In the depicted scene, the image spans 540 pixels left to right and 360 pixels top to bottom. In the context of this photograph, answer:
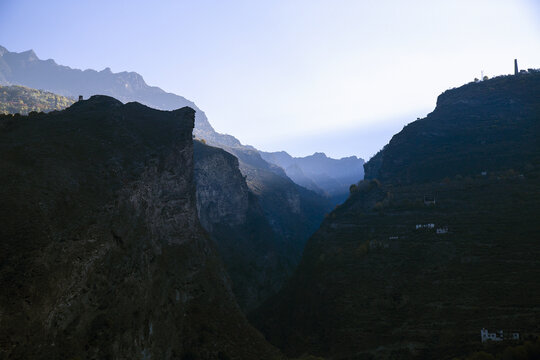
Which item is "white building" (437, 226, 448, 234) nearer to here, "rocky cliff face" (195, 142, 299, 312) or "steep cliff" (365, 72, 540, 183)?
"steep cliff" (365, 72, 540, 183)

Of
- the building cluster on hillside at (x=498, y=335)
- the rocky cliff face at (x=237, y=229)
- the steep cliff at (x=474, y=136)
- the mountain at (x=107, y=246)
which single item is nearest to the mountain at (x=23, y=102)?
the rocky cliff face at (x=237, y=229)

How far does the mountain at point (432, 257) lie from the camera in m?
46.1

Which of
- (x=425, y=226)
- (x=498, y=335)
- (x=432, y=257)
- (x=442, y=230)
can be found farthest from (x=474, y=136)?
(x=498, y=335)

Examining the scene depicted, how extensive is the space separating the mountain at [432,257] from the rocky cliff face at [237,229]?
28.9 m

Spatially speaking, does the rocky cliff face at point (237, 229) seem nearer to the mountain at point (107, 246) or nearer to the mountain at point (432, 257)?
the mountain at point (432, 257)

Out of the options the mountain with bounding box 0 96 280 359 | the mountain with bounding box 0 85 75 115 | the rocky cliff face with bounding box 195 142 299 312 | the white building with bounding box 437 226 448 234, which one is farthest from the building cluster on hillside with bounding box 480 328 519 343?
the mountain with bounding box 0 85 75 115

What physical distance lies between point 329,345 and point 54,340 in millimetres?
37440

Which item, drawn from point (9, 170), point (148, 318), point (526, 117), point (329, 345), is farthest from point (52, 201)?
point (526, 117)

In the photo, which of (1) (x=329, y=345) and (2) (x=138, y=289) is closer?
(2) (x=138, y=289)

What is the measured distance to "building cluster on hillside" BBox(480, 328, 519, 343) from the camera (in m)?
38.6

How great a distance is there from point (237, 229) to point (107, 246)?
89307 millimetres

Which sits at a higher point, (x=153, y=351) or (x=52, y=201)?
(x=52, y=201)

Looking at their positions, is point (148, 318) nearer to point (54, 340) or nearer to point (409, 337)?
point (54, 340)

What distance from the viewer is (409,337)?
46.7 m
